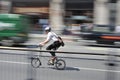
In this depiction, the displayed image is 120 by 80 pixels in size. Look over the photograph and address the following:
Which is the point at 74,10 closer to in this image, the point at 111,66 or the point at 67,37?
the point at 67,37

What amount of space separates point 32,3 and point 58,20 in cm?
283

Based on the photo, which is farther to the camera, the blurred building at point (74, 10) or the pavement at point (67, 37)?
the blurred building at point (74, 10)

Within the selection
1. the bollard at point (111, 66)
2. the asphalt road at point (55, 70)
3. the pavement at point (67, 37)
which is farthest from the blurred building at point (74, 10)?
the bollard at point (111, 66)

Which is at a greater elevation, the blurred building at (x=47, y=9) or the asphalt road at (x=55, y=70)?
the blurred building at (x=47, y=9)

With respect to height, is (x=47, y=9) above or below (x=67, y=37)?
above

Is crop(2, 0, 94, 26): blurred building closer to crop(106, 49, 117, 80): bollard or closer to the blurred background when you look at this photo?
the blurred background

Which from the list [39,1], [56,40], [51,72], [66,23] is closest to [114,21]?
[66,23]

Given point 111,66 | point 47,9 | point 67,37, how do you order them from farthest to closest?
point 47,9 < point 67,37 < point 111,66

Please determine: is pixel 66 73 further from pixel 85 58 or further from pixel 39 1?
pixel 39 1

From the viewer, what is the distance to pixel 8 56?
7.06 m

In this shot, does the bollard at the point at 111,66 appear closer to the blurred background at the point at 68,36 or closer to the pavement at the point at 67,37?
the blurred background at the point at 68,36

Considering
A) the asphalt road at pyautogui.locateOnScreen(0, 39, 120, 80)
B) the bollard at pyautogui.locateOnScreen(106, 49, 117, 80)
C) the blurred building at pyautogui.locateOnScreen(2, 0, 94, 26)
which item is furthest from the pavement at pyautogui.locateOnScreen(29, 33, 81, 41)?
the bollard at pyautogui.locateOnScreen(106, 49, 117, 80)

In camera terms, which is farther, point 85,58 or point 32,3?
point 32,3

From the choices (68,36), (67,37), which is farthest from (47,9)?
(67,37)
